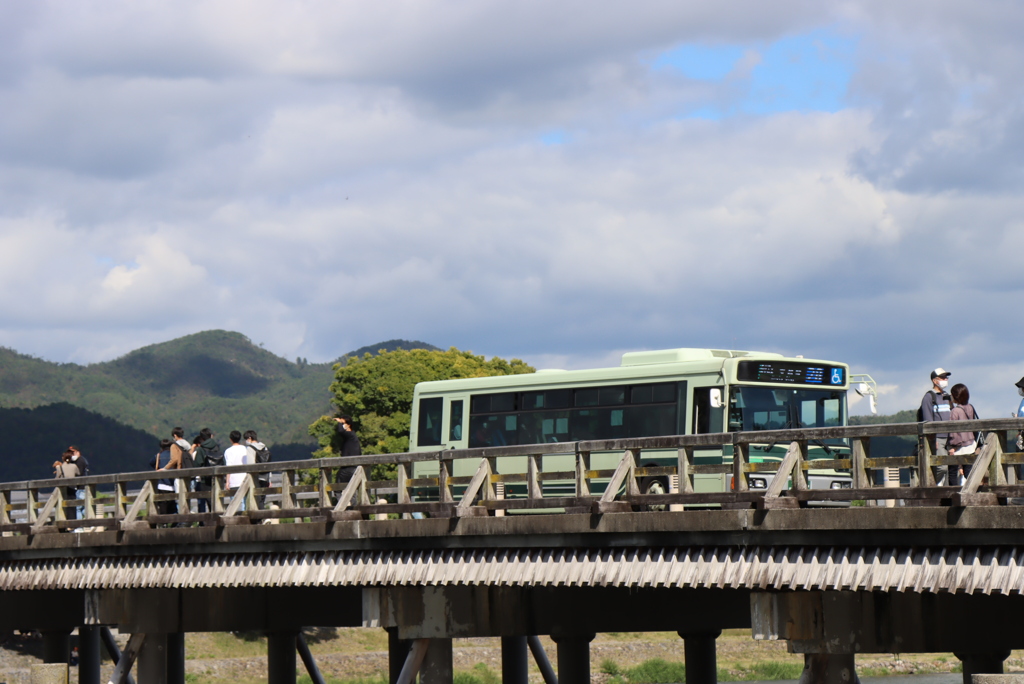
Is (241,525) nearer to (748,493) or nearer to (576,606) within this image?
(576,606)

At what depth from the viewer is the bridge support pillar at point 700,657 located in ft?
79.3

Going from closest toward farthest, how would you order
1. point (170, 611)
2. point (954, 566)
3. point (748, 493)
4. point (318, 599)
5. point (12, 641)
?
point (954, 566)
point (748, 493)
point (170, 611)
point (318, 599)
point (12, 641)

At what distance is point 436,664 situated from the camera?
18.9 meters

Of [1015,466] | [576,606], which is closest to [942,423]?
[1015,466]

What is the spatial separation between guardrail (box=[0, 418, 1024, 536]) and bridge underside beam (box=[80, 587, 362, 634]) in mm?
1404

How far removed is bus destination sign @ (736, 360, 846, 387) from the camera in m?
24.0

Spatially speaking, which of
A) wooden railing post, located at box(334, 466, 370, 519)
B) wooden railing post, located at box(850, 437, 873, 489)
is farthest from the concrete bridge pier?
wooden railing post, located at box(850, 437, 873, 489)

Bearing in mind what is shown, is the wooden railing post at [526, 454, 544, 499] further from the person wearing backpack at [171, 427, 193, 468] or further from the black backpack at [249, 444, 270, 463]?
the black backpack at [249, 444, 270, 463]

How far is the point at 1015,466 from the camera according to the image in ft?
44.7

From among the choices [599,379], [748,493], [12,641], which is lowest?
[12,641]

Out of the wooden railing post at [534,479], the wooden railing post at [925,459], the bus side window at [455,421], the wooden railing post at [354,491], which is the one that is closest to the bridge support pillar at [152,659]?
the wooden railing post at [354,491]

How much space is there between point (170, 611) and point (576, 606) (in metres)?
6.97

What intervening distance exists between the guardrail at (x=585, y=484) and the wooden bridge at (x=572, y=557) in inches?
1.2

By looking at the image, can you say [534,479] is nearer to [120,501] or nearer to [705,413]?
[705,413]
